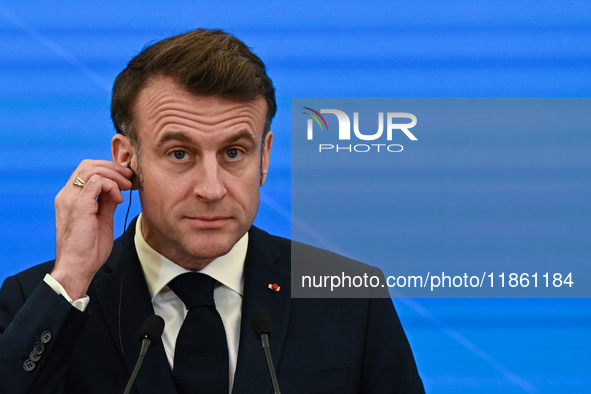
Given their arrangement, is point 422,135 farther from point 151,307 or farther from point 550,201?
point 151,307

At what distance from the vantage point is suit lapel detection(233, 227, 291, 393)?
5.34 feet

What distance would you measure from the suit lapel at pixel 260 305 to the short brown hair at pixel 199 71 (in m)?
0.35

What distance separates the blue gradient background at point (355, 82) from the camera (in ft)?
7.77

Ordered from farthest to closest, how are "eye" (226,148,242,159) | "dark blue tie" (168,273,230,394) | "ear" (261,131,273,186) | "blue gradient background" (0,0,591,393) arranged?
"blue gradient background" (0,0,591,393) < "ear" (261,131,273,186) < "eye" (226,148,242,159) < "dark blue tie" (168,273,230,394)

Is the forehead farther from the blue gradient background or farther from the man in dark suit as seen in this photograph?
Answer: the blue gradient background

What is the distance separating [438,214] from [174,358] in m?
1.17

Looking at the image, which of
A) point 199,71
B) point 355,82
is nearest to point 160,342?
point 199,71

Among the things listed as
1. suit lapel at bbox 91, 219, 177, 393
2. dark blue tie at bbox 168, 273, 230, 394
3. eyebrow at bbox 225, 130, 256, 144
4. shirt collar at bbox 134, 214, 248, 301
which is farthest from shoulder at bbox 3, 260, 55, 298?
eyebrow at bbox 225, 130, 256, 144

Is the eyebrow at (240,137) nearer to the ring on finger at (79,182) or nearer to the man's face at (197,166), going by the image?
the man's face at (197,166)

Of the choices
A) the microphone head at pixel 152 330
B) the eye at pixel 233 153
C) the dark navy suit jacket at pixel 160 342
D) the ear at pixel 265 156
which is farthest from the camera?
the ear at pixel 265 156

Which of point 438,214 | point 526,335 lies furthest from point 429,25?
point 526,335

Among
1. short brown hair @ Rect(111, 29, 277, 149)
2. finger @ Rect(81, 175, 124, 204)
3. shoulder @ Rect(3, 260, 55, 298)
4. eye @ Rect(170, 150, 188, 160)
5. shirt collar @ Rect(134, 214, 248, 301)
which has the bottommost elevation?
shoulder @ Rect(3, 260, 55, 298)

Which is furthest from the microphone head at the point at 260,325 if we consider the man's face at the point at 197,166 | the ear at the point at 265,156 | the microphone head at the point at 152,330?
the ear at the point at 265,156

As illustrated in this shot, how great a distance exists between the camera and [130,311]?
170 cm
